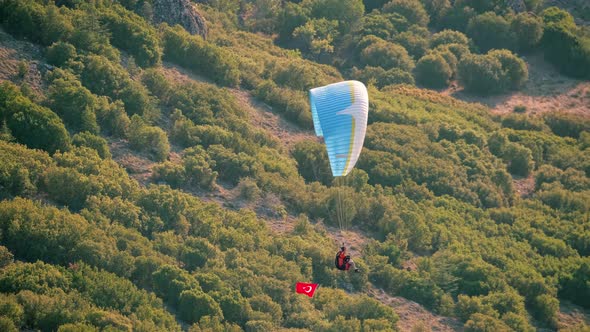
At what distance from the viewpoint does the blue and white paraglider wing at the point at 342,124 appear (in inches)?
2218

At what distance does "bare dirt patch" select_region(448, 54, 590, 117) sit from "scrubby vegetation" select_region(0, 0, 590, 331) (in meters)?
1.37

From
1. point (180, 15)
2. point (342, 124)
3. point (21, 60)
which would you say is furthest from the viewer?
point (180, 15)

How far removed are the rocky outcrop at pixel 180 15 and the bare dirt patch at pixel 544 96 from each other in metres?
19.5

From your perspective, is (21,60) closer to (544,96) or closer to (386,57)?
(386,57)

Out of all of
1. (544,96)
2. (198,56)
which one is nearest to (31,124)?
(198,56)

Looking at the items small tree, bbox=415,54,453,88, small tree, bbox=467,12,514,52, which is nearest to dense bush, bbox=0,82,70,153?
small tree, bbox=415,54,453,88

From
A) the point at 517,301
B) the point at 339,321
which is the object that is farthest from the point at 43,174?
the point at 517,301

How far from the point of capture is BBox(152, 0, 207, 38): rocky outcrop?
83.0 meters

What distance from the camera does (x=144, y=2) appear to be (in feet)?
268

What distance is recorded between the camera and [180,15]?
8381cm

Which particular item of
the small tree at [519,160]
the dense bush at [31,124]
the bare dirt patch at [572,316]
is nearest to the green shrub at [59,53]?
the dense bush at [31,124]

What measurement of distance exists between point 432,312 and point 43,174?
67.9ft

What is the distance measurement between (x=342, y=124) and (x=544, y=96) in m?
41.5

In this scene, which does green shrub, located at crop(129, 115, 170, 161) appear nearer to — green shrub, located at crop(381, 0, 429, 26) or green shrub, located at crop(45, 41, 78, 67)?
green shrub, located at crop(45, 41, 78, 67)
